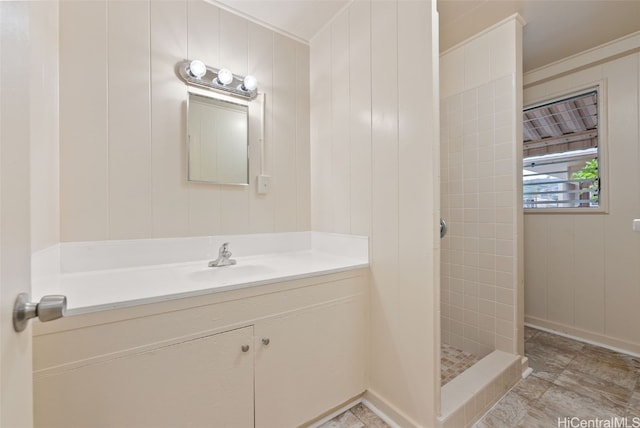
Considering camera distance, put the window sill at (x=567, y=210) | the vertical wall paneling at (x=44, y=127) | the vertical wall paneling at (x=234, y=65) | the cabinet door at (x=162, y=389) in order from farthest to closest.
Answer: the window sill at (x=567, y=210), the vertical wall paneling at (x=234, y=65), the vertical wall paneling at (x=44, y=127), the cabinet door at (x=162, y=389)

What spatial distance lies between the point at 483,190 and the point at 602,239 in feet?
3.48

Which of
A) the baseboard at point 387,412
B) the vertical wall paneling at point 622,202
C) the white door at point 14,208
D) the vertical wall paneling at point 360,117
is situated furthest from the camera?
the vertical wall paneling at point 622,202

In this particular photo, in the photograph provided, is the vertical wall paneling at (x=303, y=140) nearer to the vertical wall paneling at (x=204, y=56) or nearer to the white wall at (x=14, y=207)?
the vertical wall paneling at (x=204, y=56)

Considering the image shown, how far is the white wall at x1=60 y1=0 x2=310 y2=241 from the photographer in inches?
48.6

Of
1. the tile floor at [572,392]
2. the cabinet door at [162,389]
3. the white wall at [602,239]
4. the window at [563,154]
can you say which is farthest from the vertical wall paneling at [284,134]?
the white wall at [602,239]

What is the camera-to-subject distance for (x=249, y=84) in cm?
164

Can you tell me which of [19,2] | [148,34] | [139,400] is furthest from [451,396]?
[148,34]

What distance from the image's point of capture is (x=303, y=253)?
6.03ft

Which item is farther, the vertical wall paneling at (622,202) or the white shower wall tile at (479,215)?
the vertical wall paneling at (622,202)

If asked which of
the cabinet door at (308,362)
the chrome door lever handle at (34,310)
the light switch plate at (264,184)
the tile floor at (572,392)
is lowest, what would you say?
the tile floor at (572,392)

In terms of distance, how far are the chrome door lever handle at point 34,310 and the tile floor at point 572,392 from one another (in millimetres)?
1743

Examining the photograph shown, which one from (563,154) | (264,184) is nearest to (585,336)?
(563,154)

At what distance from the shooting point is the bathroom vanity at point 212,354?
0.83 metres

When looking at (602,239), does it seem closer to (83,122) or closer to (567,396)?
(567,396)
